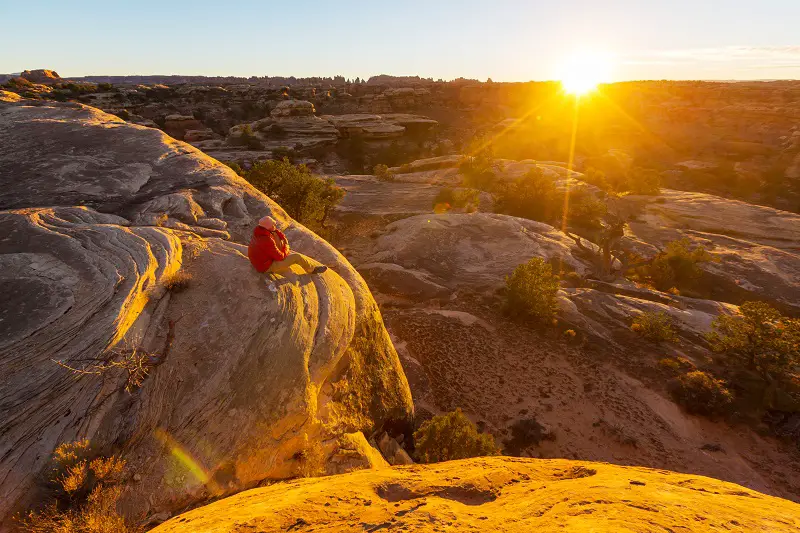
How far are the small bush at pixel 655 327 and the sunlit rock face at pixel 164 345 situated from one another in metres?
13.8

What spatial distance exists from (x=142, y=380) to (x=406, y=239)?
21.7 m

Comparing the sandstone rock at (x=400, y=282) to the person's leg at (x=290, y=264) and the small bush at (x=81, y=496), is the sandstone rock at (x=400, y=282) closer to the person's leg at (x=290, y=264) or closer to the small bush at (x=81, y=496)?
the person's leg at (x=290, y=264)

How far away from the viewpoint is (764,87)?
8344 cm

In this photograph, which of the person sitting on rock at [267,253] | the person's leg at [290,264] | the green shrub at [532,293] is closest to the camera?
the person sitting on rock at [267,253]

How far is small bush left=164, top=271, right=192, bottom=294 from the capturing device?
8.16 meters

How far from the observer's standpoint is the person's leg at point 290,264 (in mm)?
9023

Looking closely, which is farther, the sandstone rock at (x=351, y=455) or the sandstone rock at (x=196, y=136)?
the sandstone rock at (x=196, y=136)

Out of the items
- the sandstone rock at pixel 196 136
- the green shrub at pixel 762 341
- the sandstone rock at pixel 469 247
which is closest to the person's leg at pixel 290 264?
the sandstone rock at pixel 469 247

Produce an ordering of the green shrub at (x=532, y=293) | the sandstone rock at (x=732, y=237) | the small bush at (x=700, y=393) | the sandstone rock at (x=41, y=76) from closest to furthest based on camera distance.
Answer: the small bush at (x=700, y=393), the green shrub at (x=532, y=293), the sandstone rock at (x=732, y=237), the sandstone rock at (x=41, y=76)

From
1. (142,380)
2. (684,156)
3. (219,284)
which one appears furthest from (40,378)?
(684,156)

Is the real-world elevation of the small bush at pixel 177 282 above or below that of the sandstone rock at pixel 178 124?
below

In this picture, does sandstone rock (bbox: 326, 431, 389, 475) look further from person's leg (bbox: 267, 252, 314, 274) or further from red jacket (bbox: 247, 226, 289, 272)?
red jacket (bbox: 247, 226, 289, 272)

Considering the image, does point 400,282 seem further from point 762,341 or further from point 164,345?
point 762,341

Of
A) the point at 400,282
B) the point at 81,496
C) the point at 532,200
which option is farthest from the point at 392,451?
the point at 532,200
